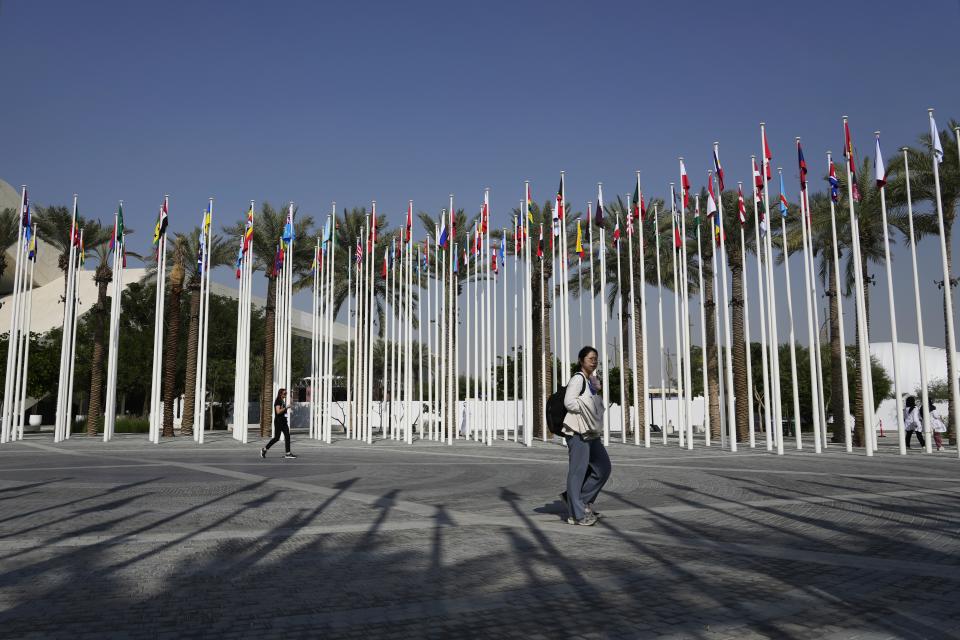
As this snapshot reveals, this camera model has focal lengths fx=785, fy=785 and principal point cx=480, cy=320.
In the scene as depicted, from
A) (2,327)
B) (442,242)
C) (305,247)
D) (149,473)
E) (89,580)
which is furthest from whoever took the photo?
(2,327)

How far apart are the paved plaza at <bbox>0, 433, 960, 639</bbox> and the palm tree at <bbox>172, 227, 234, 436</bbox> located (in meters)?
25.2

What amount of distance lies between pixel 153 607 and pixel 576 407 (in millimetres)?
4403

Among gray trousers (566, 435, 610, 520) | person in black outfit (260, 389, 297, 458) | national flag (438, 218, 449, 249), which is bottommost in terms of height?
gray trousers (566, 435, 610, 520)

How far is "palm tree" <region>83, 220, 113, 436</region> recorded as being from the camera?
38094mm

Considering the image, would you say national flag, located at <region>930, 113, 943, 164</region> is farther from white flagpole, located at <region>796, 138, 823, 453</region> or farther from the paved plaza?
the paved plaza

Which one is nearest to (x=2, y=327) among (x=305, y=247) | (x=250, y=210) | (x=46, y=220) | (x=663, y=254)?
(x=46, y=220)

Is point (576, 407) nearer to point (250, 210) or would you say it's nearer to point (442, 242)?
point (442, 242)

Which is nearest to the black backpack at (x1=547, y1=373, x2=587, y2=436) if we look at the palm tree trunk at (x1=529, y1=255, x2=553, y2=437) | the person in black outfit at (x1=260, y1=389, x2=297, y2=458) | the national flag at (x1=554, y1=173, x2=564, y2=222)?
the person in black outfit at (x1=260, y1=389, x2=297, y2=458)

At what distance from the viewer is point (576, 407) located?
311 inches

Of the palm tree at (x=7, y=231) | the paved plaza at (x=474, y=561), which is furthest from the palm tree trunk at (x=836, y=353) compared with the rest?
the palm tree at (x=7, y=231)

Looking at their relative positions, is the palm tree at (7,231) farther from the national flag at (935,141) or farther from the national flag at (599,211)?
the national flag at (935,141)

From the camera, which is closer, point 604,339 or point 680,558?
point 680,558

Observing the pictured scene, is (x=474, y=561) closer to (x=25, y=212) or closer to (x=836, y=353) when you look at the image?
(x=836, y=353)

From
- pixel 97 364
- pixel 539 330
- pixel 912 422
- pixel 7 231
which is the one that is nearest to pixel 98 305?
pixel 97 364
